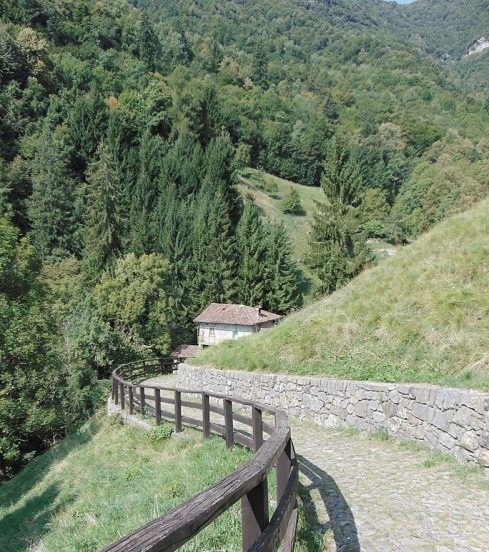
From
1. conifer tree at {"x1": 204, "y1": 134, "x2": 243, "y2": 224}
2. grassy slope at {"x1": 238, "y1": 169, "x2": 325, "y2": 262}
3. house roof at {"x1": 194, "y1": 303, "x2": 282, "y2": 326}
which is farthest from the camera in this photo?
grassy slope at {"x1": 238, "y1": 169, "x2": 325, "y2": 262}

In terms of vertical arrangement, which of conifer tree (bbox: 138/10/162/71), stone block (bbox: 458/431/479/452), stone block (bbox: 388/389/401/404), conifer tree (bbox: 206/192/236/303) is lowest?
stone block (bbox: 458/431/479/452)

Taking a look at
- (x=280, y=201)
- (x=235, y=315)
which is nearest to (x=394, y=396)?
(x=235, y=315)

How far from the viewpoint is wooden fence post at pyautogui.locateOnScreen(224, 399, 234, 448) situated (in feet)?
25.1

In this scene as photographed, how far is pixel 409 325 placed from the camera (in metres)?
11.0

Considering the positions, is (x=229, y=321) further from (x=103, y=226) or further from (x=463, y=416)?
(x=463, y=416)

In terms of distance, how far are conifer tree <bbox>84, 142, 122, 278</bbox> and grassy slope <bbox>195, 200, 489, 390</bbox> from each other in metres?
33.2

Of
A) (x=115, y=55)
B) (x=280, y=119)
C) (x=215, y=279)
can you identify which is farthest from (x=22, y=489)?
(x=280, y=119)

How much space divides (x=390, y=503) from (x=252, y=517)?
3.42 m

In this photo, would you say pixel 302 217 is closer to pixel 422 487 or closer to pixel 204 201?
pixel 204 201

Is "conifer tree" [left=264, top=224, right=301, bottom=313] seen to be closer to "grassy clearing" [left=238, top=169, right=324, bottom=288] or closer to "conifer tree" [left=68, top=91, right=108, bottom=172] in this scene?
"grassy clearing" [left=238, top=169, right=324, bottom=288]

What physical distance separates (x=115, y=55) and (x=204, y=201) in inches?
2157

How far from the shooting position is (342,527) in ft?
15.5

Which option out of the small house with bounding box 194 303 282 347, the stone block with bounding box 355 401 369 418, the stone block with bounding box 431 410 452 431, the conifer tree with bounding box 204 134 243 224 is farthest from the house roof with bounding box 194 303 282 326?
the stone block with bounding box 431 410 452 431

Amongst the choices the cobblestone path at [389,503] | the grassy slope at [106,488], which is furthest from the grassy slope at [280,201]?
the cobblestone path at [389,503]
